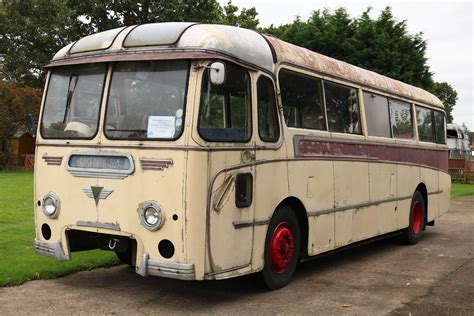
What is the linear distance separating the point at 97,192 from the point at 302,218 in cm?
261

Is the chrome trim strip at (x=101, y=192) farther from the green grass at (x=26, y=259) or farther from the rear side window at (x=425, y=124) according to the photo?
the rear side window at (x=425, y=124)

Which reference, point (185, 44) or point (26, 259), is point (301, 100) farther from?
point (26, 259)

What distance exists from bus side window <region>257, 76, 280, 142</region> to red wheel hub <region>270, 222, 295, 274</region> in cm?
107

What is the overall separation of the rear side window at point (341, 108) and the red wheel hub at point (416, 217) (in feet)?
10.4

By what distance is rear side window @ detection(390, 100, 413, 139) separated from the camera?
32.9 feet

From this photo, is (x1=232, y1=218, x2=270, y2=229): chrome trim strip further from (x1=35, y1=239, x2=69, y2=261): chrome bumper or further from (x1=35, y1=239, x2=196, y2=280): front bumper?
(x1=35, y1=239, x2=69, y2=261): chrome bumper

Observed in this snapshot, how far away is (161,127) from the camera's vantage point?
18.6ft

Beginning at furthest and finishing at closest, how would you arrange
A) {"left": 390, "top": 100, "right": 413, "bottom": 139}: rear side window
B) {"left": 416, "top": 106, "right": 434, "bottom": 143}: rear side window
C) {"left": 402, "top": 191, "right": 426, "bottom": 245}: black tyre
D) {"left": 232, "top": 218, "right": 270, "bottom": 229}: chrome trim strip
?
1. {"left": 416, "top": 106, "right": 434, "bottom": 143}: rear side window
2. {"left": 402, "top": 191, "right": 426, "bottom": 245}: black tyre
3. {"left": 390, "top": 100, "right": 413, "bottom": 139}: rear side window
4. {"left": 232, "top": 218, "right": 270, "bottom": 229}: chrome trim strip

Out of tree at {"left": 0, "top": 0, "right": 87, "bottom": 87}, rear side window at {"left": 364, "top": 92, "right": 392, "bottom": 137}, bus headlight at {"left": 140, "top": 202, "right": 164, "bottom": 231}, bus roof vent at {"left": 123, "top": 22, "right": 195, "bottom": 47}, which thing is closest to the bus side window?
bus roof vent at {"left": 123, "top": 22, "right": 195, "bottom": 47}

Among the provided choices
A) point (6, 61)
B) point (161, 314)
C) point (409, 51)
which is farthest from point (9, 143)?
point (161, 314)

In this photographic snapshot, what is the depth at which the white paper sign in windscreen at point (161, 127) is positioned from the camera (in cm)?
563

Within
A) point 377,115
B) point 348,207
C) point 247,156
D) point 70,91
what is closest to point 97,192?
point 70,91

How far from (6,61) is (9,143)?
6.48 m

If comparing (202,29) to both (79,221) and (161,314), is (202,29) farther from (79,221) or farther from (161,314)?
(161,314)
